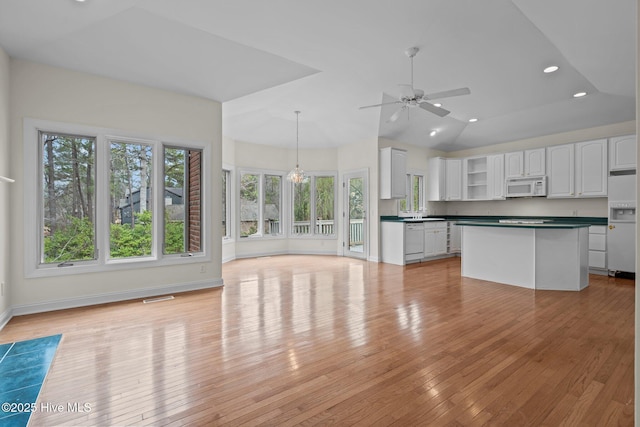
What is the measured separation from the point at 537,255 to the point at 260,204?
6081 mm

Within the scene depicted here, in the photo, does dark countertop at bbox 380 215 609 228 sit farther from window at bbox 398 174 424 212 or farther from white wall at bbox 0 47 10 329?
white wall at bbox 0 47 10 329

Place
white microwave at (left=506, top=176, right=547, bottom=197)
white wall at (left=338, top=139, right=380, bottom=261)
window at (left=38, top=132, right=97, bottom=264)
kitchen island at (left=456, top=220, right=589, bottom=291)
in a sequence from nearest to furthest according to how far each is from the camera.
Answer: window at (left=38, top=132, right=97, bottom=264) → kitchen island at (left=456, top=220, right=589, bottom=291) → white microwave at (left=506, top=176, right=547, bottom=197) → white wall at (left=338, top=139, right=380, bottom=261)

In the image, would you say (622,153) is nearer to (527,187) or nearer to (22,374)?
(527,187)

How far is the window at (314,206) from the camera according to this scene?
8727 mm

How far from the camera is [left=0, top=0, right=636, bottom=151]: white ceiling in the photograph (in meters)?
3.12

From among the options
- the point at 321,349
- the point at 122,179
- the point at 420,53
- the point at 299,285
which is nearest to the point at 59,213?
the point at 122,179

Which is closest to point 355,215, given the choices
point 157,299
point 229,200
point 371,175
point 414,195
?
point 371,175

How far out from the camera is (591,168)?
6.36m

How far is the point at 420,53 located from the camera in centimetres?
414

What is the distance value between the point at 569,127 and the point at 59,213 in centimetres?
925

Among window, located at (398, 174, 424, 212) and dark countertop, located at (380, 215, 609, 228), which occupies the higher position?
window, located at (398, 174, 424, 212)

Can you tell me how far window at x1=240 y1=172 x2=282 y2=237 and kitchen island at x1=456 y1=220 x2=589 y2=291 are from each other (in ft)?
16.6

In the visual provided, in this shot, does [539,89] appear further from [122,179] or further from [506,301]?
[122,179]

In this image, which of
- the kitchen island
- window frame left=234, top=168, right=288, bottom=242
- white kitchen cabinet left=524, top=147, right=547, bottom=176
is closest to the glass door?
window frame left=234, top=168, right=288, bottom=242
